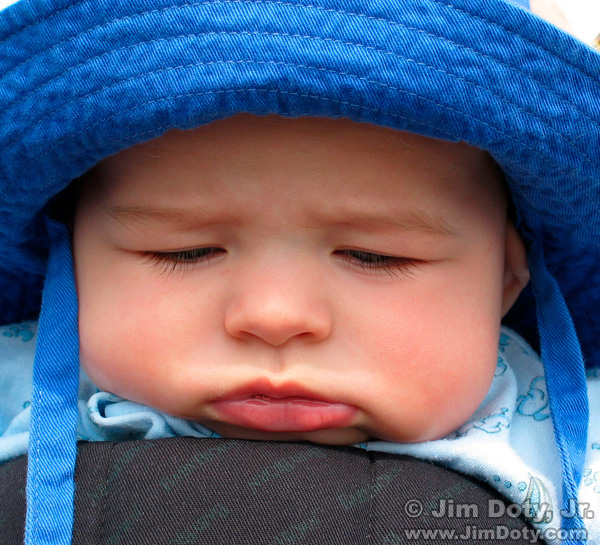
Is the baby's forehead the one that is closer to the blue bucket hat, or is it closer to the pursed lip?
the blue bucket hat

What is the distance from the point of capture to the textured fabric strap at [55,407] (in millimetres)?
899

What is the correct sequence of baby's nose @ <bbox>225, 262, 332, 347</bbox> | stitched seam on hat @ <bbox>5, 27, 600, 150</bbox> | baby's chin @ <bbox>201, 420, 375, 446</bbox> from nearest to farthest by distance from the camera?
stitched seam on hat @ <bbox>5, 27, 600, 150</bbox> < baby's nose @ <bbox>225, 262, 332, 347</bbox> < baby's chin @ <bbox>201, 420, 375, 446</bbox>

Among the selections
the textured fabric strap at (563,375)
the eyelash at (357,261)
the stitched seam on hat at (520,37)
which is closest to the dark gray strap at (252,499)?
the textured fabric strap at (563,375)

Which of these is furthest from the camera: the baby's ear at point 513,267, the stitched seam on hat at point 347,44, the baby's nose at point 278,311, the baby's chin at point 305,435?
the baby's ear at point 513,267

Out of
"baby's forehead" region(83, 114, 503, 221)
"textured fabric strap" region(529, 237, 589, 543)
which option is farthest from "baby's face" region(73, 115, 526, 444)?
"textured fabric strap" region(529, 237, 589, 543)

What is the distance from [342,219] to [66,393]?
1.58ft

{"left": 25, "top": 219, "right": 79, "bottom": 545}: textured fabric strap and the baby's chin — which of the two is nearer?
{"left": 25, "top": 219, "right": 79, "bottom": 545}: textured fabric strap

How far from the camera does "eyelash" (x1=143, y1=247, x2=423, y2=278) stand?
1.04 meters

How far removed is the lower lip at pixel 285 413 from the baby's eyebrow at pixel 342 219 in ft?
0.84

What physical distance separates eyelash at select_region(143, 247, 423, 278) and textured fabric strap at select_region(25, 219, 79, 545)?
180 millimetres

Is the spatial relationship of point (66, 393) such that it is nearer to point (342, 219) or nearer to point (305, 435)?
point (305, 435)

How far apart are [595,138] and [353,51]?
0.35 meters

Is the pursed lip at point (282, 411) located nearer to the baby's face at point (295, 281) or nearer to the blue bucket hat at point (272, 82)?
the baby's face at point (295, 281)

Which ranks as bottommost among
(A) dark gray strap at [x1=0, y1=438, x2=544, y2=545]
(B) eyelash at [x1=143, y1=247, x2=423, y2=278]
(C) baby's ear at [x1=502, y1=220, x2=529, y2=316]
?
(A) dark gray strap at [x1=0, y1=438, x2=544, y2=545]
